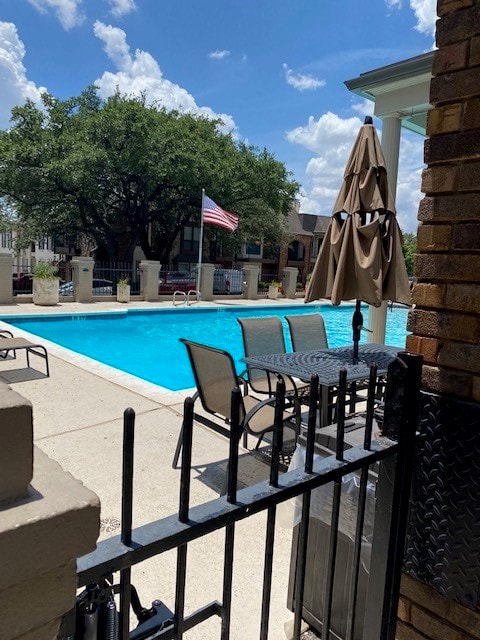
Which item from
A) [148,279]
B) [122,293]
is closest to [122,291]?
[122,293]

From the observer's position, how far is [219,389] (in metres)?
3.81

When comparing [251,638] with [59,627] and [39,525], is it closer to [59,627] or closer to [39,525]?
[59,627]

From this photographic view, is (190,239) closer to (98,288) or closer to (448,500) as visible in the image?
(98,288)

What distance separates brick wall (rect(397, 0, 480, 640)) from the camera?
1.58 m

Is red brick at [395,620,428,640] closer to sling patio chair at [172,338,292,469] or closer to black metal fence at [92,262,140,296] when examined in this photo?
sling patio chair at [172,338,292,469]

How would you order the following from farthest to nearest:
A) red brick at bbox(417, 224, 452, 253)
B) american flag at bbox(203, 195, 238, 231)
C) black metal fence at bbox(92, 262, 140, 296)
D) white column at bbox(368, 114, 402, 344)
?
black metal fence at bbox(92, 262, 140, 296) → american flag at bbox(203, 195, 238, 231) → white column at bbox(368, 114, 402, 344) → red brick at bbox(417, 224, 452, 253)

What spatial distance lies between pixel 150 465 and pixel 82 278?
14.6 meters

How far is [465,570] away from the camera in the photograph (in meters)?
1.66

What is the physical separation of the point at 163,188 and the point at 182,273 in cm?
495

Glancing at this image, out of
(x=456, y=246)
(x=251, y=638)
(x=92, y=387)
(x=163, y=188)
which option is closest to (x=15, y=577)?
(x=456, y=246)

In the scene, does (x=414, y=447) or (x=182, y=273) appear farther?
(x=182, y=273)

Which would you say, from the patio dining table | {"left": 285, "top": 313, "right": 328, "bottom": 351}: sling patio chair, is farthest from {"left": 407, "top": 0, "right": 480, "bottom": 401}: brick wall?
{"left": 285, "top": 313, "right": 328, "bottom": 351}: sling patio chair

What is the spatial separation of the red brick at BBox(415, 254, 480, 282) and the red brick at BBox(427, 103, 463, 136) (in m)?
0.45

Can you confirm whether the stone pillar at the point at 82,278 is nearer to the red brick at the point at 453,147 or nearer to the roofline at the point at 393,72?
the roofline at the point at 393,72
